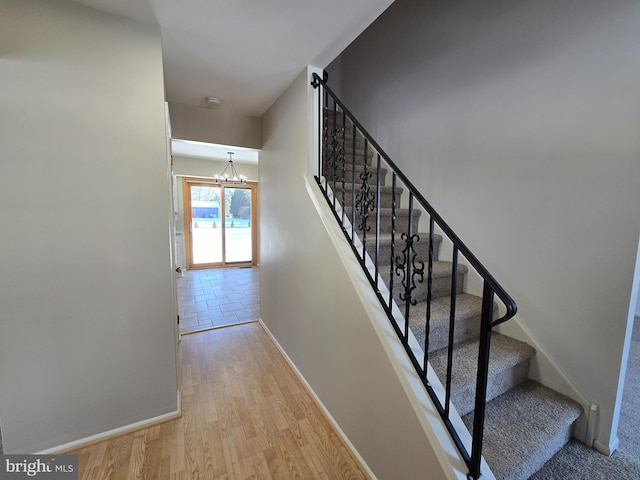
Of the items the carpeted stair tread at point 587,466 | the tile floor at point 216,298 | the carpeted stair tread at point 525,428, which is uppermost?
the carpeted stair tread at point 525,428

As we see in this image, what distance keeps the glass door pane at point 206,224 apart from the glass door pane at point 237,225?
6.9 inches

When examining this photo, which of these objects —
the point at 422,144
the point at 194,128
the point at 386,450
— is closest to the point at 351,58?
the point at 422,144

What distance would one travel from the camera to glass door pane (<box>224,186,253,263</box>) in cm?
707

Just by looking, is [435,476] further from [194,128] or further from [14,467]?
[194,128]

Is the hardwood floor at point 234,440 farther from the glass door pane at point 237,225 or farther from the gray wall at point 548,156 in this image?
the glass door pane at point 237,225

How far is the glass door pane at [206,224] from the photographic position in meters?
6.72

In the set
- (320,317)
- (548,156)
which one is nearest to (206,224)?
(320,317)

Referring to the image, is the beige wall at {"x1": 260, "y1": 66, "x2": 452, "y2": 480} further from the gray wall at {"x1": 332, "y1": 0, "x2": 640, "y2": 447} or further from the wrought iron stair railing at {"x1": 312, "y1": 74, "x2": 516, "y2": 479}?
the gray wall at {"x1": 332, "y1": 0, "x2": 640, "y2": 447}

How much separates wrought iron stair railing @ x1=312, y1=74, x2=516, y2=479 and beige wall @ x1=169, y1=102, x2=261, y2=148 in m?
1.12

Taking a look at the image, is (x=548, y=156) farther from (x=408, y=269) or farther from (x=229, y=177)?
(x=229, y=177)

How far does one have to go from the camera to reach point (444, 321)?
1.58 metres

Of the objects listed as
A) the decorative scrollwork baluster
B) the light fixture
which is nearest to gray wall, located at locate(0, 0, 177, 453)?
the decorative scrollwork baluster

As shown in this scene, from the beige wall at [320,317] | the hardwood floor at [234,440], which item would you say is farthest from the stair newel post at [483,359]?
the hardwood floor at [234,440]

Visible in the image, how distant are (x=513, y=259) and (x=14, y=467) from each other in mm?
3112
